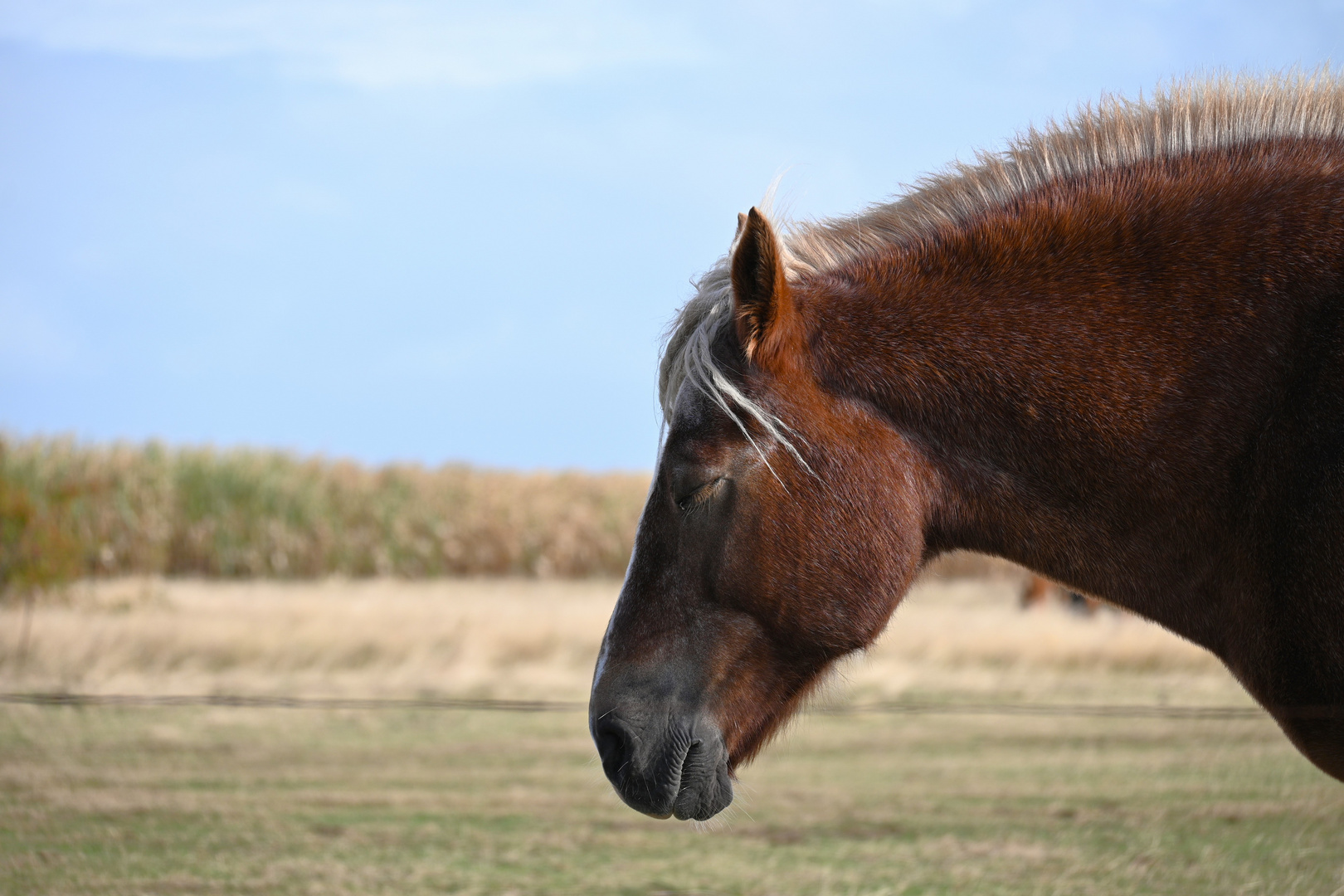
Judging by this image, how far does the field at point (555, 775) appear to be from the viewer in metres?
5.15

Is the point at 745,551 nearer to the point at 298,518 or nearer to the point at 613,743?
the point at 613,743

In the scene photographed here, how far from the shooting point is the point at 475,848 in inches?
225

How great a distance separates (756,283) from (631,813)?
4.84 m

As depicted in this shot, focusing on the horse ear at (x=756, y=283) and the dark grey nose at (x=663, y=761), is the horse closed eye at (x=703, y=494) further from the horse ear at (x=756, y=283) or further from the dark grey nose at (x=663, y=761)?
the dark grey nose at (x=663, y=761)

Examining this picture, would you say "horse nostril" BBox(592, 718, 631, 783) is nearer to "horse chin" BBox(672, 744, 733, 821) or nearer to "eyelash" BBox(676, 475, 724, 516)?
"horse chin" BBox(672, 744, 733, 821)

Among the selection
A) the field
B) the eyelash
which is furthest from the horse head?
the field

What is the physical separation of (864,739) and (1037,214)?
691 cm

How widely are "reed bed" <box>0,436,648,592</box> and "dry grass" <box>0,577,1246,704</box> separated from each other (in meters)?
4.85

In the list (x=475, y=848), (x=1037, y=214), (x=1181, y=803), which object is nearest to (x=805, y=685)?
(x=1037, y=214)

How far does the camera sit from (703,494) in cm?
261

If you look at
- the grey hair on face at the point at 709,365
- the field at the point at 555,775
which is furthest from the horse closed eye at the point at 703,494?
the field at the point at 555,775

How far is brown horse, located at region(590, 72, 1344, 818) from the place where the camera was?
247 centimetres

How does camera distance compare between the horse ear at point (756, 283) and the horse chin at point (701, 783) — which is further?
the horse chin at point (701, 783)

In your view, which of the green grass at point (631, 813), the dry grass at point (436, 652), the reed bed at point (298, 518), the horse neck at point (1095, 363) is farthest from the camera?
the reed bed at point (298, 518)
